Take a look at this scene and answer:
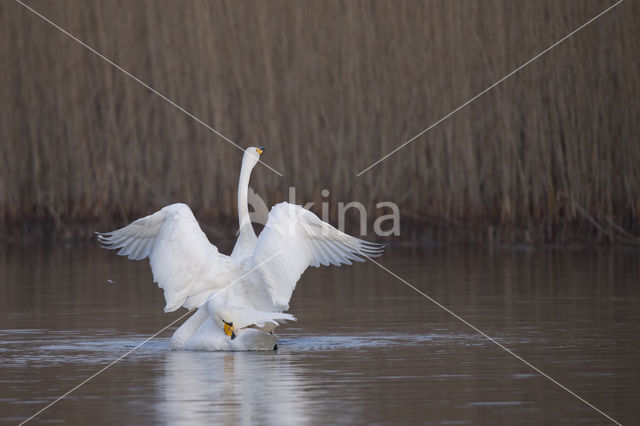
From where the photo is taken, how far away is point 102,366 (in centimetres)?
834

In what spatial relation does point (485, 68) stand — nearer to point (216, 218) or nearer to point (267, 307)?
point (216, 218)

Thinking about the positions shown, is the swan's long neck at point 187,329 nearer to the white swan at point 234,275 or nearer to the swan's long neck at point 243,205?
the white swan at point 234,275

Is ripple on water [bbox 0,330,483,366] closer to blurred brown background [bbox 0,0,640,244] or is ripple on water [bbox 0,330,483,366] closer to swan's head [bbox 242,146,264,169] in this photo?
swan's head [bbox 242,146,264,169]

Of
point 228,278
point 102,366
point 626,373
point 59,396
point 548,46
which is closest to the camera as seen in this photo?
point 59,396

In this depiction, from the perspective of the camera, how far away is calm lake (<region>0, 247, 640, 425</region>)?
673cm

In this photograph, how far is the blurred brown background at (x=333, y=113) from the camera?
1825 centimetres

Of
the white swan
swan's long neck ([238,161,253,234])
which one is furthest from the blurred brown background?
the white swan

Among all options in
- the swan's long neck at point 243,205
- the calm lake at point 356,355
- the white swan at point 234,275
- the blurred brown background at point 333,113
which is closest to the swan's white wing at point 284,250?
the white swan at point 234,275

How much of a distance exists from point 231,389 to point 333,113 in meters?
11.6

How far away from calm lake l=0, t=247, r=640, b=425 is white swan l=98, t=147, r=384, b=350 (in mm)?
210

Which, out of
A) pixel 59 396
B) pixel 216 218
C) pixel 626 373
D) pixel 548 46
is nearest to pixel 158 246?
pixel 59 396

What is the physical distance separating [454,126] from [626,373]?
11019 mm

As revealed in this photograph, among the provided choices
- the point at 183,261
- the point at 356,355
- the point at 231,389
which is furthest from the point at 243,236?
the point at 231,389

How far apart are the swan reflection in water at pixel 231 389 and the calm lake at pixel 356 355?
0.01 meters
